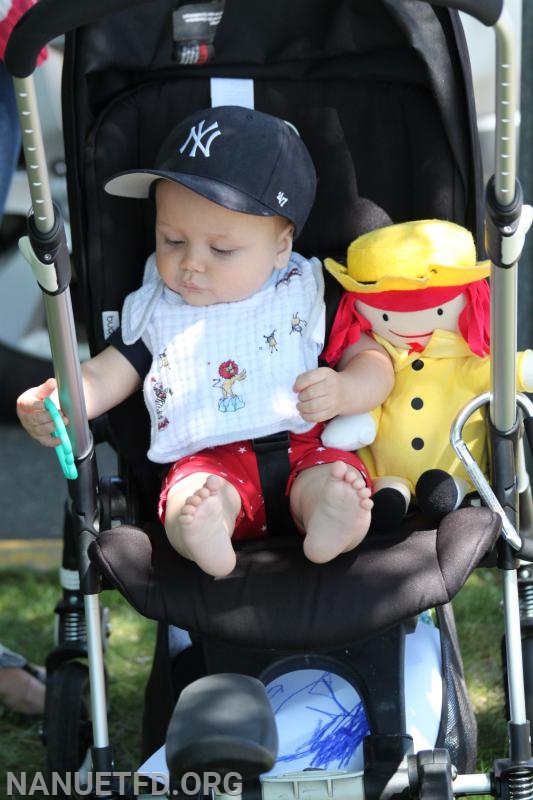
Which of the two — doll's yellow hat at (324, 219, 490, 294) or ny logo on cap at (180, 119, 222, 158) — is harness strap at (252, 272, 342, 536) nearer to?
doll's yellow hat at (324, 219, 490, 294)

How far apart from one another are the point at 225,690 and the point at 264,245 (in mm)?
973

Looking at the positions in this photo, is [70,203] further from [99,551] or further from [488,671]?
[488,671]

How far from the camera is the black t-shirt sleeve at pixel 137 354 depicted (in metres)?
2.60

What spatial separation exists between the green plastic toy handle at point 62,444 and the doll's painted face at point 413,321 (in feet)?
2.28

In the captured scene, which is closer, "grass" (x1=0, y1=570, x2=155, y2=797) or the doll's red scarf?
the doll's red scarf

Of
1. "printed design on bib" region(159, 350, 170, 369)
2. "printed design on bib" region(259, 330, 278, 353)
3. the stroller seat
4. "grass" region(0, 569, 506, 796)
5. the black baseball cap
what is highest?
the black baseball cap

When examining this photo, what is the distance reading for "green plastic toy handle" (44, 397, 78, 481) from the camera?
7.55 ft

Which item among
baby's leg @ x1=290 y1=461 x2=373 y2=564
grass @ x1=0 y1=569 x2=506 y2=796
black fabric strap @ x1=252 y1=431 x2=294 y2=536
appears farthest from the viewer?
grass @ x1=0 y1=569 x2=506 y2=796

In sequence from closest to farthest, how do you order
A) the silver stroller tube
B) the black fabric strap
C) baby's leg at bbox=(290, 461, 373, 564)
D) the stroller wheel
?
the silver stroller tube
baby's leg at bbox=(290, 461, 373, 564)
the black fabric strap
the stroller wheel

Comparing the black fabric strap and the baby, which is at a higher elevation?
the baby

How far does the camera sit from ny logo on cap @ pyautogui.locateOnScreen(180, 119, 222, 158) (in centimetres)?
244

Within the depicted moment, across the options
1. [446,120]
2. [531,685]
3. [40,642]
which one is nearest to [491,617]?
[531,685]

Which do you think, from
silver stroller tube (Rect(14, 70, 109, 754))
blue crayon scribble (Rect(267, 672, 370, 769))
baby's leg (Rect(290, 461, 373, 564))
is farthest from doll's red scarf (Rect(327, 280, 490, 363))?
blue crayon scribble (Rect(267, 672, 370, 769))

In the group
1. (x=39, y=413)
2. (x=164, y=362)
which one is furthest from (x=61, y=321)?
(x=164, y=362)
